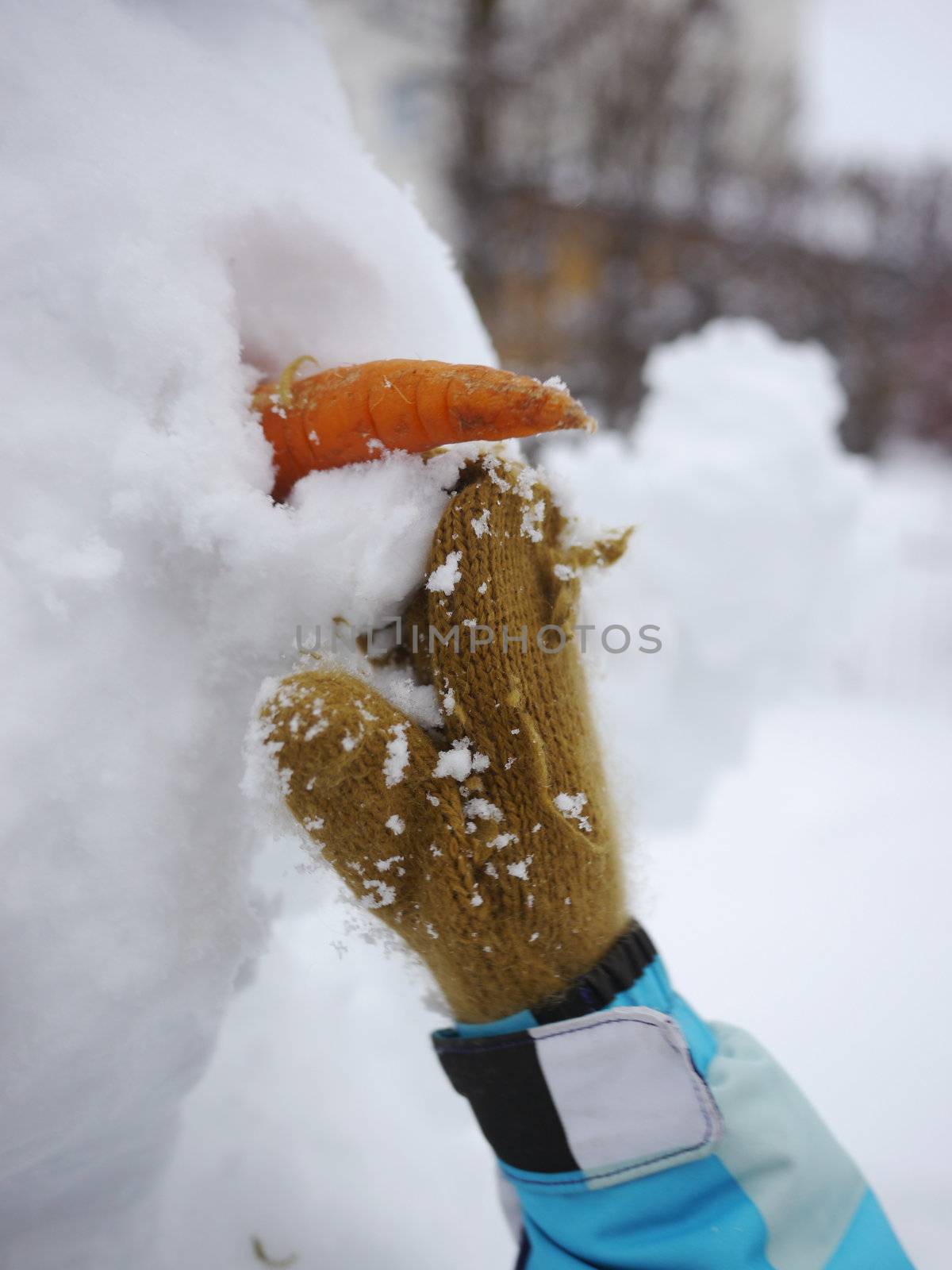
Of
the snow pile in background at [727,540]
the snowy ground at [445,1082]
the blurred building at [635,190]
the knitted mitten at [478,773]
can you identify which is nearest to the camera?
the knitted mitten at [478,773]

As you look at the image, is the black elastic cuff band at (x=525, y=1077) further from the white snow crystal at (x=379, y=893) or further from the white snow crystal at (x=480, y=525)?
the white snow crystal at (x=480, y=525)

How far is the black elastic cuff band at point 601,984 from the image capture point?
60 cm

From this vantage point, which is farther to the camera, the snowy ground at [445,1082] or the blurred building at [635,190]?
the blurred building at [635,190]

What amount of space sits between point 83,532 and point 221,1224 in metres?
0.71

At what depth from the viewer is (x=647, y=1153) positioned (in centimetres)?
58

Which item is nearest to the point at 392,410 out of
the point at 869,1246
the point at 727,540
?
the point at 869,1246

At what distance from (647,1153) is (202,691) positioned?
0.50 metres

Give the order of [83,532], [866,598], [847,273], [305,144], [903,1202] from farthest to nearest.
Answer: [847,273] < [866,598] < [903,1202] < [305,144] < [83,532]

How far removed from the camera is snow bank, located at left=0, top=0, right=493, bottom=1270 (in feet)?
1.68

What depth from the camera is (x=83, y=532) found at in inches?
20.7

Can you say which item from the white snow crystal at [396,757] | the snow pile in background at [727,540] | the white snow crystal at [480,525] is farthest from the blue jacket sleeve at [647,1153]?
the snow pile in background at [727,540]

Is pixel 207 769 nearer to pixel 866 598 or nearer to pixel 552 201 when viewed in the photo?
pixel 866 598

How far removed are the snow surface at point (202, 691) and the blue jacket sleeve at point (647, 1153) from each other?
138 millimetres

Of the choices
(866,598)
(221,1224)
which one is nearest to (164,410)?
(221,1224)
